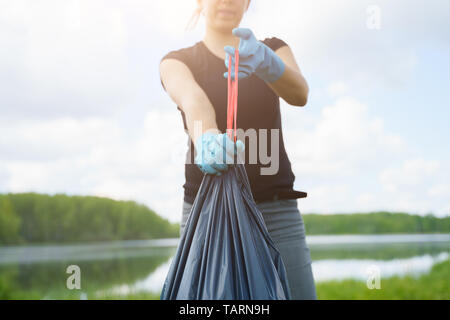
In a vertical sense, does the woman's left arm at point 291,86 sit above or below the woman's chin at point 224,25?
below

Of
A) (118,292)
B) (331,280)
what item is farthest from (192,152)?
(331,280)

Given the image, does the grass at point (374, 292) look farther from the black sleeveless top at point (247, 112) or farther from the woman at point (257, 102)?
the black sleeveless top at point (247, 112)

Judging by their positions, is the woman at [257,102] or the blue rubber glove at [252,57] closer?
the blue rubber glove at [252,57]

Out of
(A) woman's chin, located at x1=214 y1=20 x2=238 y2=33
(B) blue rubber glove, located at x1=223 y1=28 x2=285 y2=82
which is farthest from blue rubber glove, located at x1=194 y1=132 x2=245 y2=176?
(A) woman's chin, located at x1=214 y1=20 x2=238 y2=33

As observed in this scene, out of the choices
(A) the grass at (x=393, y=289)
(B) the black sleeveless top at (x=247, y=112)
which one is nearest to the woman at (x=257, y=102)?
(B) the black sleeveless top at (x=247, y=112)

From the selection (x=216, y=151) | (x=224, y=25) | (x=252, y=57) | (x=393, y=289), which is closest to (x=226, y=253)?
(x=216, y=151)

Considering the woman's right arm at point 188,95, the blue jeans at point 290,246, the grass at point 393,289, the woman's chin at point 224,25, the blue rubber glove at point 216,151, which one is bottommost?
the grass at point 393,289

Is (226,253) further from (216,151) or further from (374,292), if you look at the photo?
(374,292)

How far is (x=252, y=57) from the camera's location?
1.11 m

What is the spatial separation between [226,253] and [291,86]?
64 cm

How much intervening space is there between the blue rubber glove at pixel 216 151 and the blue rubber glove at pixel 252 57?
0.21m

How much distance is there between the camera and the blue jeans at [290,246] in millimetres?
1346

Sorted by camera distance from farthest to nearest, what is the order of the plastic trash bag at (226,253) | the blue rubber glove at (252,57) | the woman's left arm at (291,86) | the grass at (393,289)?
the grass at (393,289) → the woman's left arm at (291,86) → the blue rubber glove at (252,57) → the plastic trash bag at (226,253)
